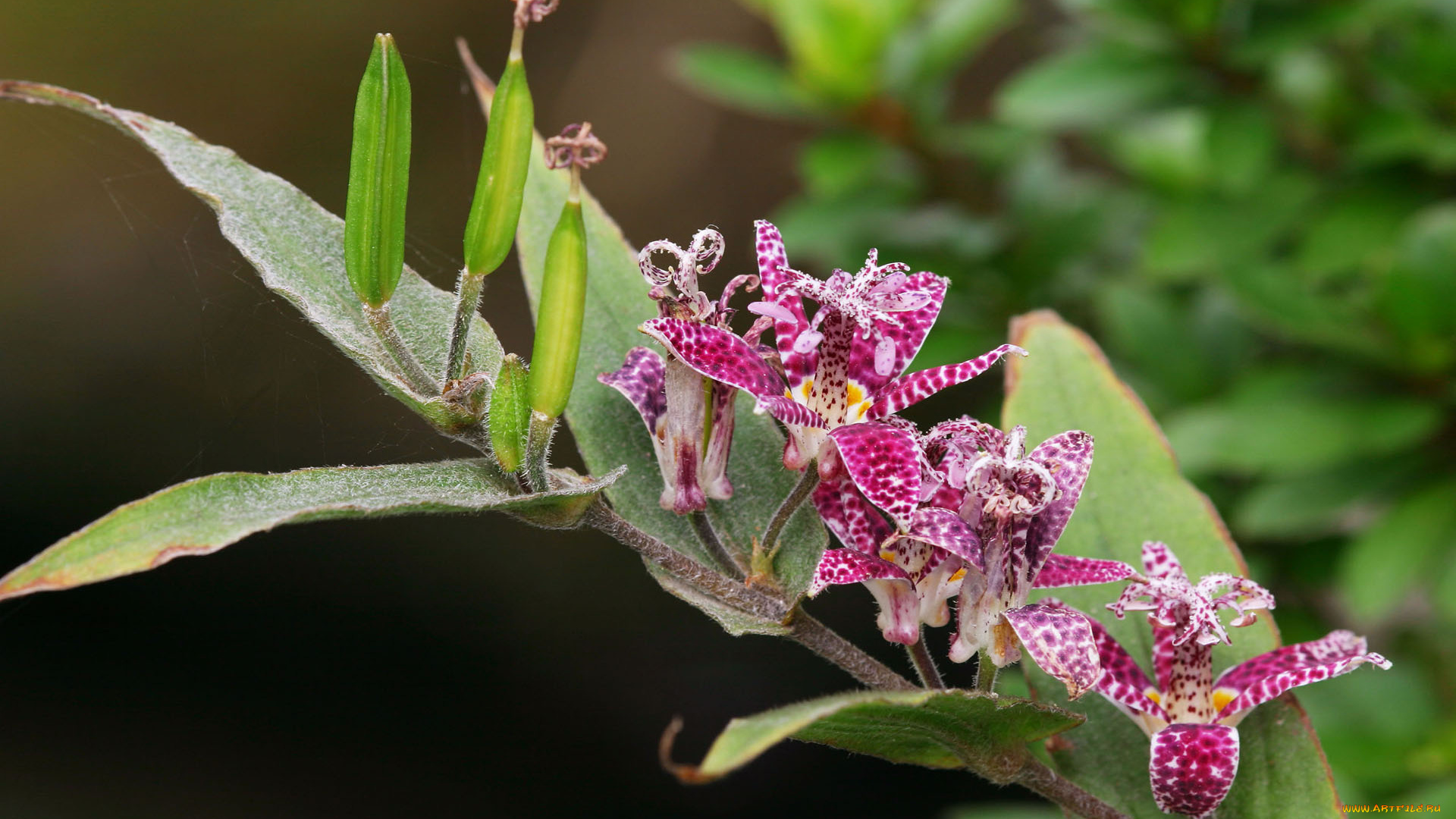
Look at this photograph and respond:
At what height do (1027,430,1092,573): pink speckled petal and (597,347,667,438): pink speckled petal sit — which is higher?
(1027,430,1092,573): pink speckled petal

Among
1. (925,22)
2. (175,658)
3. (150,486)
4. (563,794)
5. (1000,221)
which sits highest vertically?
(925,22)

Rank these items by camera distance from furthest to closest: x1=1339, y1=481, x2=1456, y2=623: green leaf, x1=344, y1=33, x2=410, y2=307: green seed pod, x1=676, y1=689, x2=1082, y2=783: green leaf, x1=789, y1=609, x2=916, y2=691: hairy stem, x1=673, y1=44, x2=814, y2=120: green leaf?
1. x1=673, y1=44, x2=814, y2=120: green leaf
2. x1=1339, y1=481, x2=1456, y2=623: green leaf
3. x1=789, y1=609, x2=916, y2=691: hairy stem
4. x1=344, y1=33, x2=410, y2=307: green seed pod
5. x1=676, y1=689, x2=1082, y2=783: green leaf

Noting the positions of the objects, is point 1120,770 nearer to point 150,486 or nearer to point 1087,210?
point 1087,210

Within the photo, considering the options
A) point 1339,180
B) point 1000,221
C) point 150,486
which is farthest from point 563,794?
point 1339,180

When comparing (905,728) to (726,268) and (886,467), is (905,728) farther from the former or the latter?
(726,268)

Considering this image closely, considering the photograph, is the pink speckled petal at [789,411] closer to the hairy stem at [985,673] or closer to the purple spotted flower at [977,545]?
the purple spotted flower at [977,545]

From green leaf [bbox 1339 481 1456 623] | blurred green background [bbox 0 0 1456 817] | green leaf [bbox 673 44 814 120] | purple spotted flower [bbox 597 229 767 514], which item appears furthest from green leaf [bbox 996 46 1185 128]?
purple spotted flower [bbox 597 229 767 514]

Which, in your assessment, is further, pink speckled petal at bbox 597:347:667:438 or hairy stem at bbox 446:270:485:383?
pink speckled petal at bbox 597:347:667:438

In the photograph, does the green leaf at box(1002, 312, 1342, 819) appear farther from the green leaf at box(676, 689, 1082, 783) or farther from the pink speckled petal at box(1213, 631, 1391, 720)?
the green leaf at box(676, 689, 1082, 783)
